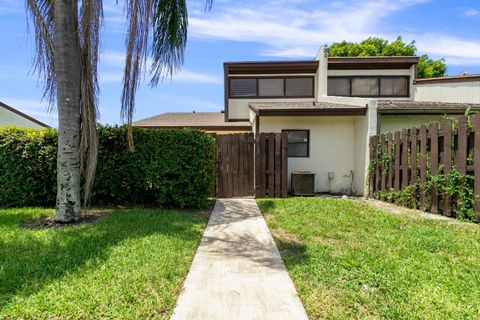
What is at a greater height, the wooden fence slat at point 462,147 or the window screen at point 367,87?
the window screen at point 367,87

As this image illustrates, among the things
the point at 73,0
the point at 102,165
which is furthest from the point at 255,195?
the point at 73,0

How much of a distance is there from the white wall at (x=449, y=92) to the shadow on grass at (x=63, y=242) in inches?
449

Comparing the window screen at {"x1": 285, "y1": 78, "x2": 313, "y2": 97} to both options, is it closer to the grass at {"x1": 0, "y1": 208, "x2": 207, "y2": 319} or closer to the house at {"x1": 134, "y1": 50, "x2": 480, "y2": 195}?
the house at {"x1": 134, "y1": 50, "x2": 480, "y2": 195}

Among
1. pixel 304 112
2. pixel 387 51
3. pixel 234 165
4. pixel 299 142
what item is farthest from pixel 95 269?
pixel 387 51

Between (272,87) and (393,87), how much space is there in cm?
582

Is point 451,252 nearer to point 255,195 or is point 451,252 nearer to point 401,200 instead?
point 401,200

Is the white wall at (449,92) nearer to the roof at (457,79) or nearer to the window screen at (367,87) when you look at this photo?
the roof at (457,79)

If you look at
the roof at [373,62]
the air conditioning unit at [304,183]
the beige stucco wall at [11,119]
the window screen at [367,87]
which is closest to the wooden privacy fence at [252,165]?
the air conditioning unit at [304,183]

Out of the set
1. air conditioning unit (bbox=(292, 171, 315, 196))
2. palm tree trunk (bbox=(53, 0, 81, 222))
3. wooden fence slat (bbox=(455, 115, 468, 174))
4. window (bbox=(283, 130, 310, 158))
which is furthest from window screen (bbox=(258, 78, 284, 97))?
palm tree trunk (bbox=(53, 0, 81, 222))

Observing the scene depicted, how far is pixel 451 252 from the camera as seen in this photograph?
161 inches

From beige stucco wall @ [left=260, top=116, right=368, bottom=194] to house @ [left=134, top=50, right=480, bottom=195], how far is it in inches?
1.4

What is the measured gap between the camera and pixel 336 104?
11555 millimetres

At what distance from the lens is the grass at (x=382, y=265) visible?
107 inches

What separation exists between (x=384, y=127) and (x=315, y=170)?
277 centimetres
